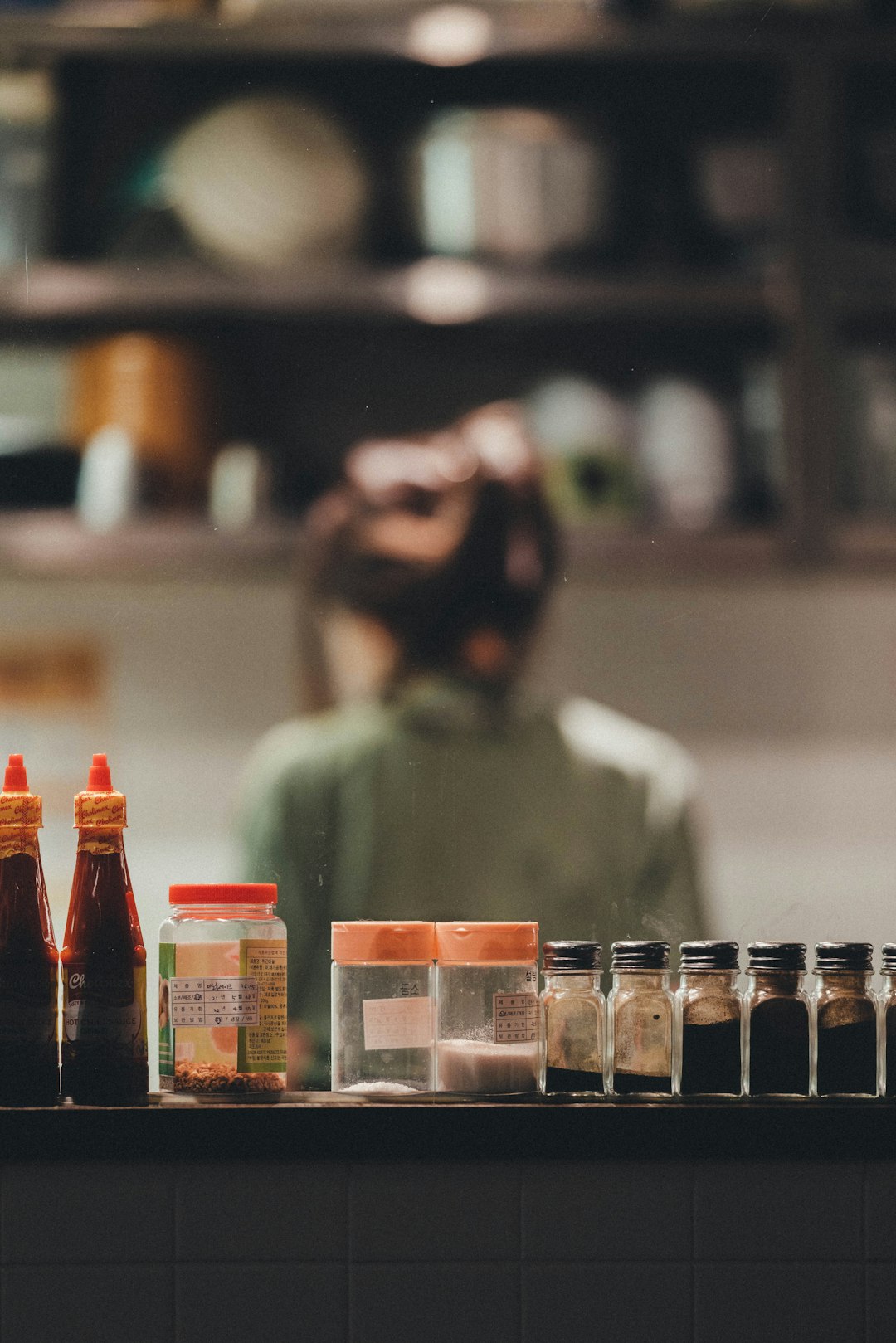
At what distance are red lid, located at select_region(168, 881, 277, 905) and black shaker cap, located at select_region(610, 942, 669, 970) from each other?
27 cm

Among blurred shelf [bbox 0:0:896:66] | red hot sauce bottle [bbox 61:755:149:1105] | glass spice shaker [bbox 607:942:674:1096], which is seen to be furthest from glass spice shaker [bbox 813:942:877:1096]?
blurred shelf [bbox 0:0:896:66]

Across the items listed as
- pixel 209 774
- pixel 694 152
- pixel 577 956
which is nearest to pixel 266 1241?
pixel 577 956

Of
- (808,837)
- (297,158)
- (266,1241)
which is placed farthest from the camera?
(297,158)

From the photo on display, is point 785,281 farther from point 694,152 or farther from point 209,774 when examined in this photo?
point 209,774

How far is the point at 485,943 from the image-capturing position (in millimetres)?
1127

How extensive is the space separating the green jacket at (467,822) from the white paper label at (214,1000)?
6.3 inches

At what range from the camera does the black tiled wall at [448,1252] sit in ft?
3.60

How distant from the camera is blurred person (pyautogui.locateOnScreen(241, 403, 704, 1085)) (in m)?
1.32

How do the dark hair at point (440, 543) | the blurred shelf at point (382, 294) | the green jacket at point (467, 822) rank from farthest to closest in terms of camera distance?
1. the blurred shelf at point (382, 294)
2. the dark hair at point (440, 543)
3. the green jacket at point (467, 822)

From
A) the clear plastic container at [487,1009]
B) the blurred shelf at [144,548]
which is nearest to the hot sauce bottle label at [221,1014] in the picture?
the clear plastic container at [487,1009]

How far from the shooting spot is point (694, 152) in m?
1.78

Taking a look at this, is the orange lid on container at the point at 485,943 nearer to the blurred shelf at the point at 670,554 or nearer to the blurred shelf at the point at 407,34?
the blurred shelf at the point at 670,554

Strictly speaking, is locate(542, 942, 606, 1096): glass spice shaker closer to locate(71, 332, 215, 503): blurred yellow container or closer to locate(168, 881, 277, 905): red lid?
locate(168, 881, 277, 905): red lid

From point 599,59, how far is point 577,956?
1.08 meters
